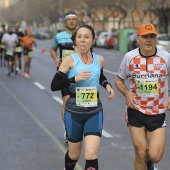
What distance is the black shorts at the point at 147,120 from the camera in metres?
6.50

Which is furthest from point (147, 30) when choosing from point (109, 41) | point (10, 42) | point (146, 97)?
point (109, 41)

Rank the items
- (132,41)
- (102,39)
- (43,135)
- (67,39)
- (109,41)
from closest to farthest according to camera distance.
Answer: (67,39) → (43,135) → (132,41) → (109,41) → (102,39)

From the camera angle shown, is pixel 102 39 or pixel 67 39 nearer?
pixel 67 39

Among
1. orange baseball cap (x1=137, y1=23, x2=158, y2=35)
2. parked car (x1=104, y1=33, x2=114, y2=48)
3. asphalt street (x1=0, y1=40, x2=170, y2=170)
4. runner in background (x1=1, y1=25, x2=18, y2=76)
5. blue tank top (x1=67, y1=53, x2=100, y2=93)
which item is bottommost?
parked car (x1=104, y1=33, x2=114, y2=48)

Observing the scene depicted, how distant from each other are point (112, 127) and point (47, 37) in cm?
8259

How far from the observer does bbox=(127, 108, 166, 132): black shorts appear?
6502 mm

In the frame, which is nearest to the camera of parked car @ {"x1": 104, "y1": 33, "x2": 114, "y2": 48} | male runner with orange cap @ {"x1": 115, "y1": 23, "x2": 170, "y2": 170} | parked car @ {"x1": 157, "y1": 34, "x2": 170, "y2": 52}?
male runner with orange cap @ {"x1": 115, "y1": 23, "x2": 170, "y2": 170}

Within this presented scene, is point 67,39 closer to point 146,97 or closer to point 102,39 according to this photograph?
point 146,97

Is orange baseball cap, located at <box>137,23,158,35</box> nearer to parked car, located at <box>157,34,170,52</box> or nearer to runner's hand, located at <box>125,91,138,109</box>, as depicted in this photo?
runner's hand, located at <box>125,91,138,109</box>

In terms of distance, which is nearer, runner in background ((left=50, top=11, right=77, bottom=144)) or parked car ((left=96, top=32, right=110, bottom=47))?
runner in background ((left=50, top=11, right=77, bottom=144))

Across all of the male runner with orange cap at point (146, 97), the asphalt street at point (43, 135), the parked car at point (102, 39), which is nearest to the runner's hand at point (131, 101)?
the male runner with orange cap at point (146, 97)

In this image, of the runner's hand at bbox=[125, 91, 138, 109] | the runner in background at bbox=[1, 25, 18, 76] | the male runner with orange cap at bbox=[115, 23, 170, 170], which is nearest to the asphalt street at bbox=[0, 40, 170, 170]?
the male runner with orange cap at bbox=[115, 23, 170, 170]

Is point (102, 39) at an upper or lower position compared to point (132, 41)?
lower

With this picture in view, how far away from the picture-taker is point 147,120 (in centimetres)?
651
